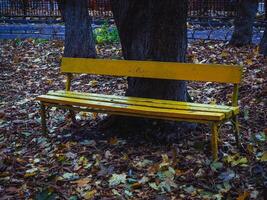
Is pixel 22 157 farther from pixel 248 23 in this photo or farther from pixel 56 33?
pixel 56 33

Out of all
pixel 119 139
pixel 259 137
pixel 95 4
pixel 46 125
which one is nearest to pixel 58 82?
pixel 46 125

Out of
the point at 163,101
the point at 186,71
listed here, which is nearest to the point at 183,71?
Result: the point at 186,71

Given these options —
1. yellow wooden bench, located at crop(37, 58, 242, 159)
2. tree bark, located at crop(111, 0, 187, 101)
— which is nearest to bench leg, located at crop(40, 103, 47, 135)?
yellow wooden bench, located at crop(37, 58, 242, 159)

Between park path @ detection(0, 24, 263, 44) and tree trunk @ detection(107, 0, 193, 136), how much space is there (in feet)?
20.4

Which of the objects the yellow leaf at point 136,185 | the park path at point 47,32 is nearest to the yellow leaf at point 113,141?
the yellow leaf at point 136,185

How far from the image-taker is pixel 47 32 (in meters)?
13.8

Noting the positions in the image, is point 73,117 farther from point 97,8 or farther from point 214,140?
point 97,8

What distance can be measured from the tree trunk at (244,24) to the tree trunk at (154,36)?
4.77 m

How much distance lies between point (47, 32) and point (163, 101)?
9.46 metres

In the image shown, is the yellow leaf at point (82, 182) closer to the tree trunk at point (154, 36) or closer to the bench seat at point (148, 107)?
the bench seat at point (148, 107)

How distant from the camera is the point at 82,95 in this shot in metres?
5.62

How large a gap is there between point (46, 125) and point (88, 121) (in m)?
0.54

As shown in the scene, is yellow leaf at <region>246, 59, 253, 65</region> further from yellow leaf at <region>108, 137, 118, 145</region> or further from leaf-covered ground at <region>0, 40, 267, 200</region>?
yellow leaf at <region>108, 137, 118, 145</region>

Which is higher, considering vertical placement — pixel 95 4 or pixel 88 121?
pixel 95 4
